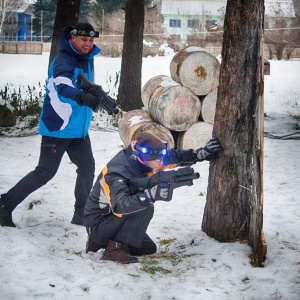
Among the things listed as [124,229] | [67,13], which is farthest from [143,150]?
[67,13]

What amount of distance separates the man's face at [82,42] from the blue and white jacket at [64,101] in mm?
48

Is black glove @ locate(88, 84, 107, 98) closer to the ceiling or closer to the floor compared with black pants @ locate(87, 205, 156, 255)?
closer to the ceiling

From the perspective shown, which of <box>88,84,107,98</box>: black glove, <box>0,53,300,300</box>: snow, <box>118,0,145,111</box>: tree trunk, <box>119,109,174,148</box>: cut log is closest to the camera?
<box>0,53,300,300</box>: snow

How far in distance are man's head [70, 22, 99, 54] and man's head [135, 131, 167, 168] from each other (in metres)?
1.21

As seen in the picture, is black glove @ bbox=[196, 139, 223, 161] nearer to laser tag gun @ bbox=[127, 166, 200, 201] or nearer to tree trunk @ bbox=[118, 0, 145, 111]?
laser tag gun @ bbox=[127, 166, 200, 201]

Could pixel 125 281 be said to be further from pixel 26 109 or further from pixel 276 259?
pixel 26 109

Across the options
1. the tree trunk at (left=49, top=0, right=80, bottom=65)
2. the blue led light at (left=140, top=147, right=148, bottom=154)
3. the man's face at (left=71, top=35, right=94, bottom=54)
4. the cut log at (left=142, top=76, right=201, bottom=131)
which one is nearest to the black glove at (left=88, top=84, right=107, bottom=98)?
the man's face at (left=71, top=35, right=94, bottom=54)

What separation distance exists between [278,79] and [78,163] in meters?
16.5

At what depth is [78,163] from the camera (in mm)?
5387

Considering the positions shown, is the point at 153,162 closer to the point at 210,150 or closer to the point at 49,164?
the point at 210,150

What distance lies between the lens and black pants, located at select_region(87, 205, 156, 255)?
4.48 m

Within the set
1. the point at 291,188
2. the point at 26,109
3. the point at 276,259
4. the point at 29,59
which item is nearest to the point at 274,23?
the point at 29,59

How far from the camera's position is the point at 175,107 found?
820 cm

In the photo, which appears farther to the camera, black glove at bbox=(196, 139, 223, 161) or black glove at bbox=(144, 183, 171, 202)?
black glove at bbox=(196, 139, 223, 161)
